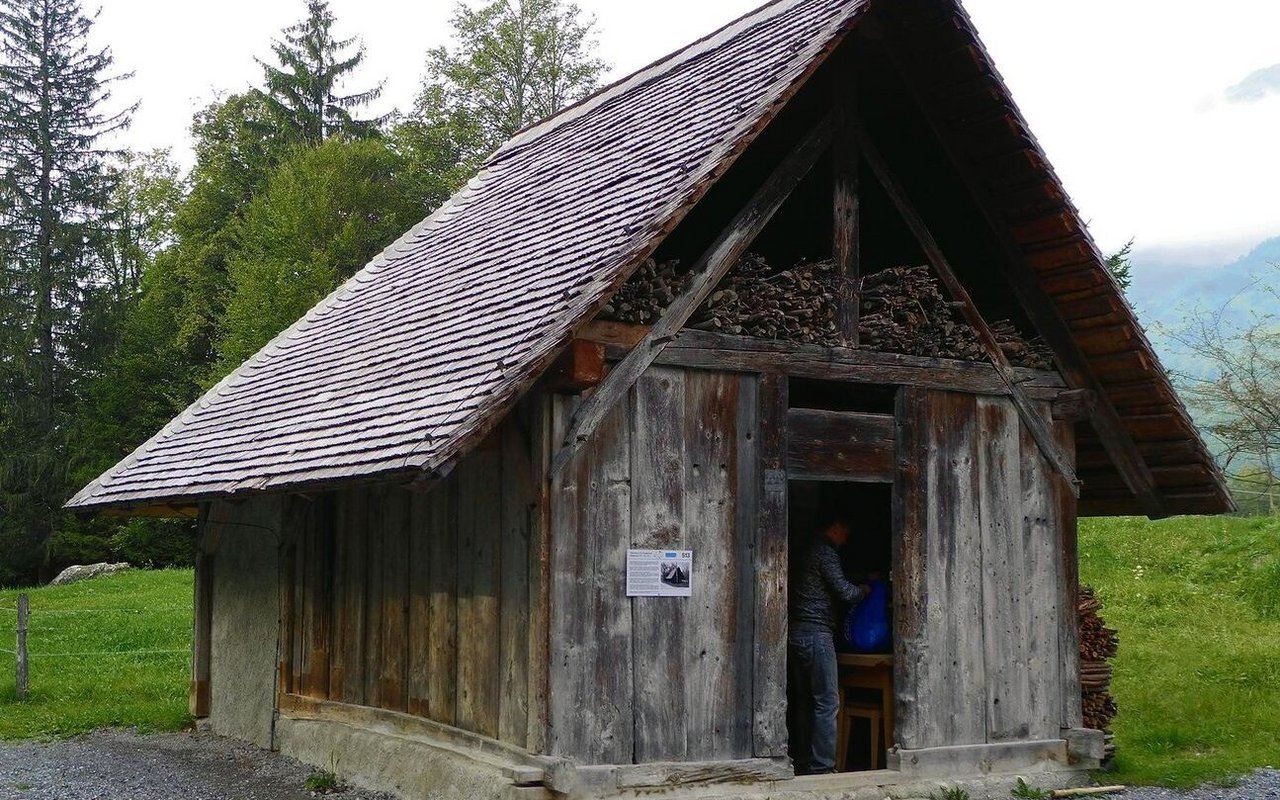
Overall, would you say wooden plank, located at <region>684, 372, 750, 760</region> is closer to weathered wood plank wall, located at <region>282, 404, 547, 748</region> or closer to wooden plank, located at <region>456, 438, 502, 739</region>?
weathered wood plank wall, located at <region>282, 404, 547, 748</region>

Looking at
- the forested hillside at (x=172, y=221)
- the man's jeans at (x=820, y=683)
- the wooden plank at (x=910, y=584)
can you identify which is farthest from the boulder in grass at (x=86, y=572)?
the wooden plank at (x=910, y=584)

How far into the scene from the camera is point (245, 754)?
38.0 feet

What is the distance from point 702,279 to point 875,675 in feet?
11.0

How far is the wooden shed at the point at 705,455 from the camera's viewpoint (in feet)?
25.7

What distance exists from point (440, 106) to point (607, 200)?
31.5 metres

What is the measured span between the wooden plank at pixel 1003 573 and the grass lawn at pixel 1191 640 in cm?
112

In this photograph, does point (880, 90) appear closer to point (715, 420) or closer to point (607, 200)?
point (607, 200)

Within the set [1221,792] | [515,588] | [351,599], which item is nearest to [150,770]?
[351,599]

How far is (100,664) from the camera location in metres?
17.4

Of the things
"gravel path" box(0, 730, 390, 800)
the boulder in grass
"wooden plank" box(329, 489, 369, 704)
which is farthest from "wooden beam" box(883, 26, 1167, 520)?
the boulder in grass


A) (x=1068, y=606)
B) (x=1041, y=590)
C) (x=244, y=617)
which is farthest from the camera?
(x=244, y=617)

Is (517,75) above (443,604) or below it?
above

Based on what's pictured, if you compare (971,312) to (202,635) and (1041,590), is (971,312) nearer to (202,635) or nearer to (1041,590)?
(1041,590)

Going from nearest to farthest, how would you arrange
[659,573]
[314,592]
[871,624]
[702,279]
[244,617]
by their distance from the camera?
[659,573] → [702,279] → [871,624] → [314,592] → [244,617]
